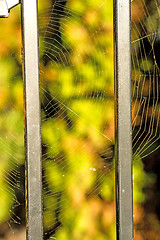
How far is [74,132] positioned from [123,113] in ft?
1.33

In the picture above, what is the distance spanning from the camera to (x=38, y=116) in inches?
24.4

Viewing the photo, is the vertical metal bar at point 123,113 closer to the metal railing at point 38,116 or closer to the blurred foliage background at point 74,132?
the metal railing at point 38,116

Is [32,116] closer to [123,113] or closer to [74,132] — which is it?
[123,113]

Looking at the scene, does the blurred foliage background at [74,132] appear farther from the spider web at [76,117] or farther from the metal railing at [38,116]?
the metal railing at [38,116]

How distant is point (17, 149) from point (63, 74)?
27 centimetres

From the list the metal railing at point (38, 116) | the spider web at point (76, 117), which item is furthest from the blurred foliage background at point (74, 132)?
the metal railing at point (38, 116)

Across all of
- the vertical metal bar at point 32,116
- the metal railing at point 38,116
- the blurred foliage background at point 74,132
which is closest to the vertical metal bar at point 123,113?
the metal railing at point 38,116

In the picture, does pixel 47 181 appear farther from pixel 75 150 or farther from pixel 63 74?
pixel 63 74

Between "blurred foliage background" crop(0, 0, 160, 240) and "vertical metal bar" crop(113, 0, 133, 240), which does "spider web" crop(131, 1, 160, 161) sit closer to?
"blurred foliage background" crop(0, 0, 160, 240)

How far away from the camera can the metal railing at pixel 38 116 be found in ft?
1.98

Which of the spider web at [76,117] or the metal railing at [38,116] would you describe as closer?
the metal railing at [38,116]

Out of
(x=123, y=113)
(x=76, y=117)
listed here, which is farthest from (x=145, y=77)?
(x=123, y=113)

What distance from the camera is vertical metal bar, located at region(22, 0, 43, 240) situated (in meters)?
0.60

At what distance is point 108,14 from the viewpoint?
1.00 metres
